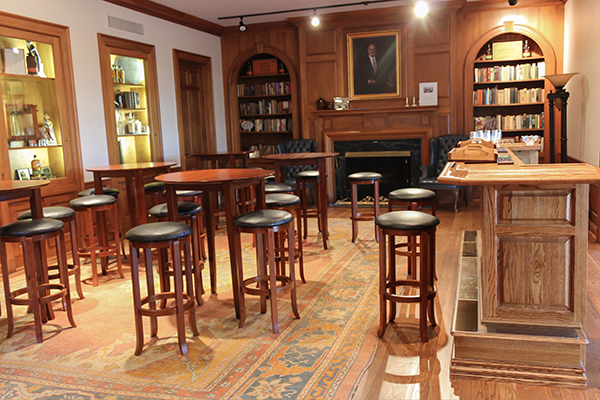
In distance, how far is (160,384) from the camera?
103 inches

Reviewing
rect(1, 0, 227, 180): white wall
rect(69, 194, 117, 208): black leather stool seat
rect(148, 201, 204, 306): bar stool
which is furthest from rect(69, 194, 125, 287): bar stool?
rect(1, 0, 227, 180): white wall

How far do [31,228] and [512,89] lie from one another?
6.88m

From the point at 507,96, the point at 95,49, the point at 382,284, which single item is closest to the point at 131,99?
the point at 95,49

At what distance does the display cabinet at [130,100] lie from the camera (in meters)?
6.03

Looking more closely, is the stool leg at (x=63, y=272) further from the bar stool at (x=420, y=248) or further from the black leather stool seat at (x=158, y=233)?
the bar stool at (x=420, y=248)

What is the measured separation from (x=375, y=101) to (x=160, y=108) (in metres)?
3.37

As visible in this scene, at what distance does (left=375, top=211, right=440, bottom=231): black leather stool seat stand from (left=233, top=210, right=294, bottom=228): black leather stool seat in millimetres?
620

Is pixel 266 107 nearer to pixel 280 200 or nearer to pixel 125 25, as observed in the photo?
pixel 125 25

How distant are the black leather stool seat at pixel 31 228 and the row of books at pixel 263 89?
19.0 feet

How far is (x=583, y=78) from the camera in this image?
5.95 meters

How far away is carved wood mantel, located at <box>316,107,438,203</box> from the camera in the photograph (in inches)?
301

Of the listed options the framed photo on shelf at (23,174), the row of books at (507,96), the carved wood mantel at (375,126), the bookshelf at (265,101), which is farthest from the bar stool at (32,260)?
the row of books at (507,96)

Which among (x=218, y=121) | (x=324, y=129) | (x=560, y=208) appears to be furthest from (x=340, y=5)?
(x=560, y=208)

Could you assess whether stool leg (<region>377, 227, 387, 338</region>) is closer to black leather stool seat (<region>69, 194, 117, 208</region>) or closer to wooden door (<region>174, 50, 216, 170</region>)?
black leather stool seat (<region>69, 194, 117, 208</region>)
